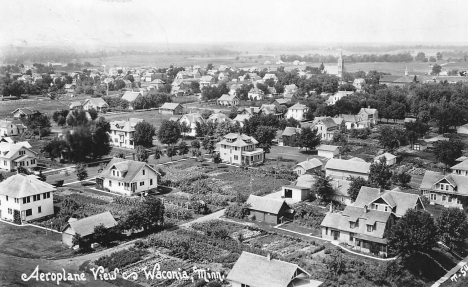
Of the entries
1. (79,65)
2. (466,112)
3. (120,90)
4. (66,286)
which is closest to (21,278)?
(66,286)

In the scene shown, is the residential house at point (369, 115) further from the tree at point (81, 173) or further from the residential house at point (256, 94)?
the tree at point (81, 173)

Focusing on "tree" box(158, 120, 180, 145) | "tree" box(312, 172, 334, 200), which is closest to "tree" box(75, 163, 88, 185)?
"tree" box(158, 120, 180, 145)

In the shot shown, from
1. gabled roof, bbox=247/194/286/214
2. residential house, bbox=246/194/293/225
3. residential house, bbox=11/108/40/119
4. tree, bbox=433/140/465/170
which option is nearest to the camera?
residential house, bbox=246/194/293/225

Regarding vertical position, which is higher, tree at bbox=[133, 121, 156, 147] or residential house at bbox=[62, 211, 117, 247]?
tree at bbox=[133, 121, 156, 147]

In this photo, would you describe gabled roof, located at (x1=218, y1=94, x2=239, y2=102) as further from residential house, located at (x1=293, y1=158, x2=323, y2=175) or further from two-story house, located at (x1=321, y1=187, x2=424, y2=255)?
two-story house, located at (x1=321, y1=187, x2=424, y2=255)

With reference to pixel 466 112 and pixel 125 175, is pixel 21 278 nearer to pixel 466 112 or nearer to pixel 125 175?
pixel 125 175

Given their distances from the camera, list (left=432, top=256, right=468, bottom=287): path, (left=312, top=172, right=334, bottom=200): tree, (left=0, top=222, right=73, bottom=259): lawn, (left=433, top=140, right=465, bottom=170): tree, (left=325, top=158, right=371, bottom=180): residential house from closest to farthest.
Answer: (left=432, top=256, right=468, bottom=287): path → (left=0, top=222, right=73, bottom=259): lawn → (left=312, top=172, right=334, bottom=200): tree → (left=325, top=158, right=371, bottom=180): residential house → (left=433, top=140, right=465, bottom=170): tree

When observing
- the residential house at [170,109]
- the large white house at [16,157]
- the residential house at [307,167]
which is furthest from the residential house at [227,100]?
the large white house at [16,157]
